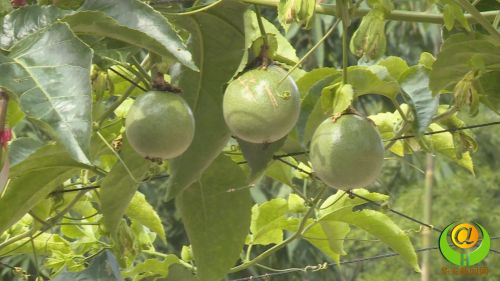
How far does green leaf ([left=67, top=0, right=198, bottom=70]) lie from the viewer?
2.15 ft

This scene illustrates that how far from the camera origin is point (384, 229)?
1065 mm

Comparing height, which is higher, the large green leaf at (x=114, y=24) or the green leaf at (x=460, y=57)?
the large green leaf at (x=114, y=24)

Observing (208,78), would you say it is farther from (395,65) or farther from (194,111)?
(395,65)


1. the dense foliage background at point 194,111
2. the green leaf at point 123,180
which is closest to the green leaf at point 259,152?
the dense foliage background at point 194,111

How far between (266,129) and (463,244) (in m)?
0.62

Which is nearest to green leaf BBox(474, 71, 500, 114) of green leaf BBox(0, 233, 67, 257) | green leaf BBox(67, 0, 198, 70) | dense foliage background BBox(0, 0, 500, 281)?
dense foliage background BBox(0, 0, 500, 281)

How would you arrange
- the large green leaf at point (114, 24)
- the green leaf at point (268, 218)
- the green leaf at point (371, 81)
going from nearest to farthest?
the large green leaf at point (114, 24)
the green leaf at point (371, 81)
the green leaf at point (268, 218)

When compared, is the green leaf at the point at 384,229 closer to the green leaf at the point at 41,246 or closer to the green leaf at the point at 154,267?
the green leaf at the point at 154,267

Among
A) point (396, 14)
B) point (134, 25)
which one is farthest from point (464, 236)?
point (134, 25)

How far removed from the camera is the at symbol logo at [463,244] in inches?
49.7

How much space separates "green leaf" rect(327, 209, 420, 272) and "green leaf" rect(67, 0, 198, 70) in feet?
1.43

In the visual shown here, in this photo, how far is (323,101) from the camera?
79 centimetres

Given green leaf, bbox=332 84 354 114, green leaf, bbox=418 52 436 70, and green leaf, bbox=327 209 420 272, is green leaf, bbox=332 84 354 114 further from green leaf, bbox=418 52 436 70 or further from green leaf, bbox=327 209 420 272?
green leaf, bbox=327 209 420 272

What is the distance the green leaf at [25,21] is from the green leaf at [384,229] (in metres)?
0.46
